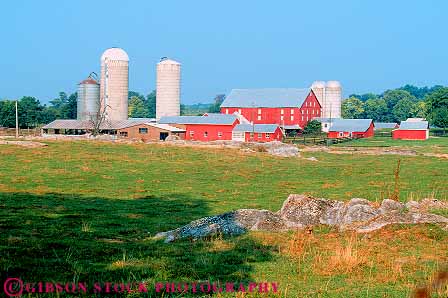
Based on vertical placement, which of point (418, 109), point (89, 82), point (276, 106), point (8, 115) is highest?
point (89, 82)

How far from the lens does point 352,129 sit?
4001 inches

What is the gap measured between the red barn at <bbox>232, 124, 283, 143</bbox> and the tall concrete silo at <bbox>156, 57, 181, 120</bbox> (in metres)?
16.9

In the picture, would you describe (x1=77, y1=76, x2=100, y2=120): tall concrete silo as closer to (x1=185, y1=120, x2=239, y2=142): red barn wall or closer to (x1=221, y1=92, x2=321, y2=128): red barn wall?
(x1=185, y1=120, x2=239, y2=142): red barn wall

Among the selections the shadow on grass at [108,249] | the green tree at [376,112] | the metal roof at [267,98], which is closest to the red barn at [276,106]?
the metal roof at [267,98]

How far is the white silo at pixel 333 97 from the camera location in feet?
412

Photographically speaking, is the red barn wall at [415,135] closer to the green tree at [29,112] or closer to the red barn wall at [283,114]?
the red barn wall at [283,114]

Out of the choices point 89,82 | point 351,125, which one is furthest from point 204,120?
point 351,125

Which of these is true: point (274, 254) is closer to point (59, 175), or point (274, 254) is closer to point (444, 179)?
point (59, 175)

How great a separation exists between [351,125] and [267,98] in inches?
641

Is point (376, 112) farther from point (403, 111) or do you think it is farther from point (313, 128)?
point (313, 128)

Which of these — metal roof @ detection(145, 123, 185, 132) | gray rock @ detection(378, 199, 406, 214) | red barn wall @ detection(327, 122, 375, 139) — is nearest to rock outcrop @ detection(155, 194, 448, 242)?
gray rock @ detection(378, 199, 406, 214)

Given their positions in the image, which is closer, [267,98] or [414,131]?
[414,131]

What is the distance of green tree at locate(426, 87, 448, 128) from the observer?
112 m

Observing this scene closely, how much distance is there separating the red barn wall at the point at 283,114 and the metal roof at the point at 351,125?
5.64 metres
